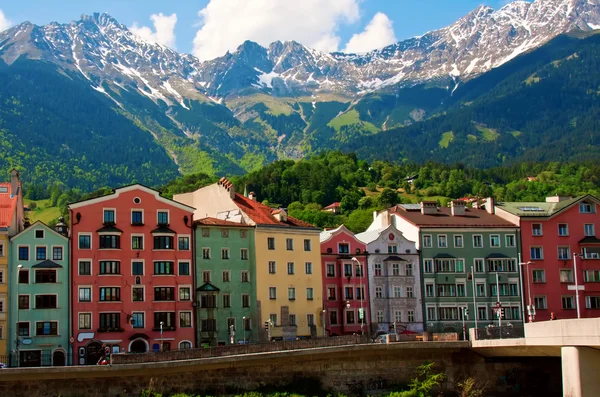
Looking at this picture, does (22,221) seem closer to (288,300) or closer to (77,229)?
(77,229)

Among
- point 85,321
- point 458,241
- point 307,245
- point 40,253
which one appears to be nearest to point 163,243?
point 85,321

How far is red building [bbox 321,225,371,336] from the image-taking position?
101 metres

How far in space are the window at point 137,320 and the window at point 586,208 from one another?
1949 inches

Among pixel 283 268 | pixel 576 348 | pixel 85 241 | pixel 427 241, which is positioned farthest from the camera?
pixel 427 241

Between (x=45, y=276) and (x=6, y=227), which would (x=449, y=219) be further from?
(x=6, y=227)

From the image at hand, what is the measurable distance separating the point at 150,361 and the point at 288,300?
88.3 ft

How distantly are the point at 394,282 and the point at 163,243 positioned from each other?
85.7 ft

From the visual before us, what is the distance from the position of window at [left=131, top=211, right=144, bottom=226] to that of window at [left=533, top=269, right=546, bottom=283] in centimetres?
4237

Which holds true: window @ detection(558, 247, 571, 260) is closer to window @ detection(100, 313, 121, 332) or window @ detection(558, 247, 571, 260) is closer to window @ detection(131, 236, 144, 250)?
window @ detection(131, 236, 144, 250)

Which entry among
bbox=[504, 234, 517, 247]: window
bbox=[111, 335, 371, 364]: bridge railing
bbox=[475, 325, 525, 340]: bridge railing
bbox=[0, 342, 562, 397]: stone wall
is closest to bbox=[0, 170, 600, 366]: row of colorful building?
bbox=[504, 234, 517, 247]: window

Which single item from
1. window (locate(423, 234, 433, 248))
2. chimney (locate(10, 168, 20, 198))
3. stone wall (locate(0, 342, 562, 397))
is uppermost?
chimney (locate(10, 168, 20, 198))

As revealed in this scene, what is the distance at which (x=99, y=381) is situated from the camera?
69.0 metres

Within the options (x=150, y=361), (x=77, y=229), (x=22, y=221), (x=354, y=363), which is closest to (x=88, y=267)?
(x=77, y=229)

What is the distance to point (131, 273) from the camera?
87688mm
